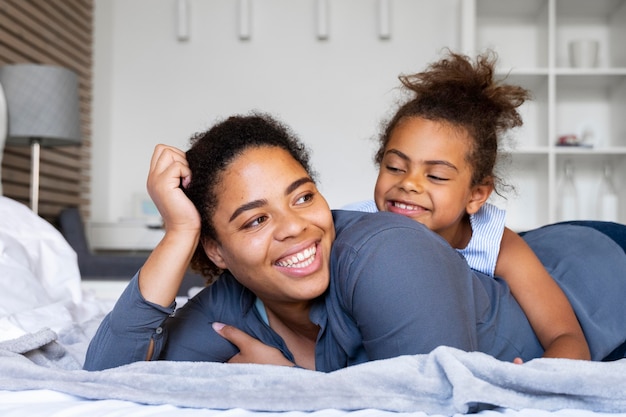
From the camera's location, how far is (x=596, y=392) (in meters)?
0.96

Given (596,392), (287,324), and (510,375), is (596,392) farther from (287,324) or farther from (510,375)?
(287,324)

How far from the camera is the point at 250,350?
1.44 meters

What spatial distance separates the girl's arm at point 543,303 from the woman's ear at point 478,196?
216 millimetres

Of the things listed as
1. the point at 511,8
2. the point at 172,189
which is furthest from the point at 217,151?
the point at 511,8

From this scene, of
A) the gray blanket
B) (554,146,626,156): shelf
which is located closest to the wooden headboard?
(554,146,626,156): shelf

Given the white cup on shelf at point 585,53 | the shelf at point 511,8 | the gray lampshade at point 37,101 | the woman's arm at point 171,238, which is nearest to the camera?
the woman's arm at point 171,238

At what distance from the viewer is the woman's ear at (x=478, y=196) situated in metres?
1.86

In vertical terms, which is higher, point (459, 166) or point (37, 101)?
point (37, 101)

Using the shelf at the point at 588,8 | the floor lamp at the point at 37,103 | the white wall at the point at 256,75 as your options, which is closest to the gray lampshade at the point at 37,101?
the floor lamp at the point at 37,103

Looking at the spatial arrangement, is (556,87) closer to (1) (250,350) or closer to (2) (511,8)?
(2) (511,8)

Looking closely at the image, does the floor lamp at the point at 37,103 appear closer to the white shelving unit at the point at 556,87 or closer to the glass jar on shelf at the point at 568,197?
the white shelving unit at the point at 556,87

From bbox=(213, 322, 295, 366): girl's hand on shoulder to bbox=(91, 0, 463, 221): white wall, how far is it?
354 cm

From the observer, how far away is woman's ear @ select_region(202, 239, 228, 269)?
1.40 meters

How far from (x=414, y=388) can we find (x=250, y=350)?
1.75 ft
